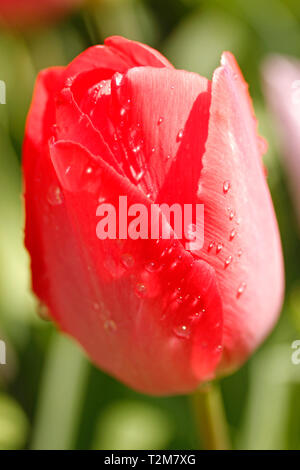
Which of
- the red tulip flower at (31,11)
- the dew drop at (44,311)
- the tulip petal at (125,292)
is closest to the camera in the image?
the tulip petal at (125,292)

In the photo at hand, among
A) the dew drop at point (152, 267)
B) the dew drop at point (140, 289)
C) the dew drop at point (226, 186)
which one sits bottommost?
the dew drop at point (140, 289)

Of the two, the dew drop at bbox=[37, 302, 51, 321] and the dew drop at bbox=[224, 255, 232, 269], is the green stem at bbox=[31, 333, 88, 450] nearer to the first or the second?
the dew drop at bbox=[37, 302, 51, 321]

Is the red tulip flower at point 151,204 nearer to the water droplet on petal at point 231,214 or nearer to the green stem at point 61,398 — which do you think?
the water droplet on petal at point 231,214

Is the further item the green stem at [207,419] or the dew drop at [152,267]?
the green stem at [207,419]

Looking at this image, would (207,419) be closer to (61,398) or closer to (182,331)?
(182,331)

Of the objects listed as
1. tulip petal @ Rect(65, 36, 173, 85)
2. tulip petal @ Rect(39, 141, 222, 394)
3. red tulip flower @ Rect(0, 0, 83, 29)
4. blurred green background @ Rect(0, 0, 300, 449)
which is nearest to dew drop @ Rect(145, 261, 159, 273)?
tulip petal @ Rect(39, 141, 222, 394)

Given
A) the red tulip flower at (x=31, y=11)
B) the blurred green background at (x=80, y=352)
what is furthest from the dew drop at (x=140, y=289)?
the red tulip flower at (x=31, y=11)
